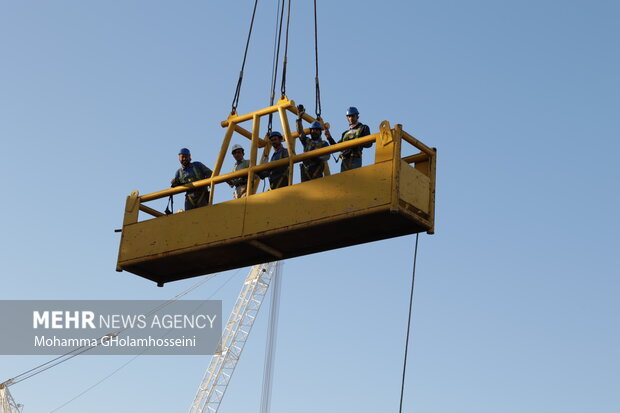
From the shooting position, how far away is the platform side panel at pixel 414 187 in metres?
15.6

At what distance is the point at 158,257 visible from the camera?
1795cm

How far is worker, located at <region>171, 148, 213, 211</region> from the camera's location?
18.5 meters

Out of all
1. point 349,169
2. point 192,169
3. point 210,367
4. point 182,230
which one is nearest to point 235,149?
point 192,169

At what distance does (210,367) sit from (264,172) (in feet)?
188

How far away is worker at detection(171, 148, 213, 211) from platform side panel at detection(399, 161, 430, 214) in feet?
14.2

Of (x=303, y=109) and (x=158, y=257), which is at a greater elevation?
(x=303, y=109)

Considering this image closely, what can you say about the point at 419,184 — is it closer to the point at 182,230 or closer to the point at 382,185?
the point at 382,185

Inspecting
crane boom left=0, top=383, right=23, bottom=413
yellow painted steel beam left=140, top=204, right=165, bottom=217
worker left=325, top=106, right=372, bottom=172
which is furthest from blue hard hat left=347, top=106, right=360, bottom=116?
crane boom left=0, top=383, right=23, bottom=413

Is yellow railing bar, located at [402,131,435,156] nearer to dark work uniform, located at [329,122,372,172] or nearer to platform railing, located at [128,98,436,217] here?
platform railing, located at [128,98,436,217]

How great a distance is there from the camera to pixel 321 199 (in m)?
16.2

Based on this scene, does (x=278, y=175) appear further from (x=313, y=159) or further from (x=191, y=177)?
(x=191, y=177)

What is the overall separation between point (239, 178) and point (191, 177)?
48.9 inches

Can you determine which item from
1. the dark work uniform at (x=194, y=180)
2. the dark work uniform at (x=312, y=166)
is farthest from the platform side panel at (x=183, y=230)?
the dark work uniform at (x=312, y=166)

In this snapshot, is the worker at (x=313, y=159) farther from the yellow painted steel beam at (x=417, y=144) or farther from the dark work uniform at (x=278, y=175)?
the yellow painted steel beam at (x=417, y=144)
